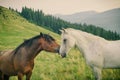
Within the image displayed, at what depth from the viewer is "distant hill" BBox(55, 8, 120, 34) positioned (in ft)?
19.2

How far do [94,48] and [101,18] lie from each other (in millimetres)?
2549

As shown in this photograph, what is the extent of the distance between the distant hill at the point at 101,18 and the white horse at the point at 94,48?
1.94 meters

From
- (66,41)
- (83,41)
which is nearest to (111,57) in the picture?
(83,41)

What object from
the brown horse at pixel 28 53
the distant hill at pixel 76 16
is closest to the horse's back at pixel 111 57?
the brown horse at pixel 28 53

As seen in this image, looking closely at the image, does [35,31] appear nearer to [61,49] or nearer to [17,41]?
[17,41]

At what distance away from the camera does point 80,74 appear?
16.4 ft

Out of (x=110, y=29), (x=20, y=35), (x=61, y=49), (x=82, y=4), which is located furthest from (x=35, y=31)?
(x=61, y=49)

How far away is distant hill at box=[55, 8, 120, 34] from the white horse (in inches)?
76.3

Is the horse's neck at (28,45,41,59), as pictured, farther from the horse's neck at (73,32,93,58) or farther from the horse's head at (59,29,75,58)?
the horse's neck at (73,32,93,58)

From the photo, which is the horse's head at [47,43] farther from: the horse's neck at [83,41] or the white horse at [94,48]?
the horse's neck at [83,41]

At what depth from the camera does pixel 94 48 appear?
3977mm

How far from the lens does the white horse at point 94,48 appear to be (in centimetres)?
394

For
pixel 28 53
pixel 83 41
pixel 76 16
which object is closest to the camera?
pixel 28 53

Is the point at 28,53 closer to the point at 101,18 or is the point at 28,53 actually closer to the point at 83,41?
the point at 83,41
